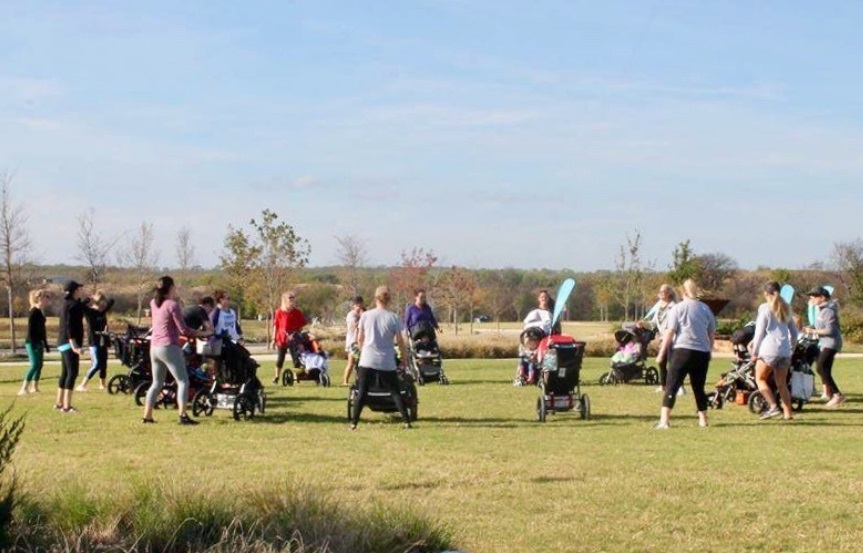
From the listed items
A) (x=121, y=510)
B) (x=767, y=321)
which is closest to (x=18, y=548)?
(x=121, y=510)

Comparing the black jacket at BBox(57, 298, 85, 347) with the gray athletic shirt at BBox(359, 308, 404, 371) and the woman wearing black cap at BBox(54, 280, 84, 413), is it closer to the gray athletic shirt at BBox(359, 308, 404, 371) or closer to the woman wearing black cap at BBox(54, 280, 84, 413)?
the woman wearing black cap at BBox(54, 280, 84, 413)

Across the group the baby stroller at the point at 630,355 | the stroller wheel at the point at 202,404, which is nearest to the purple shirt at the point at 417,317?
the baby stroller at the point at 630,355

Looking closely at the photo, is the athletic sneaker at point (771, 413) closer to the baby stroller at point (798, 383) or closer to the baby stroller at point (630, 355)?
the baby stroller at point (798, 383)

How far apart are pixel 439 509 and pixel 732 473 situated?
314 cm

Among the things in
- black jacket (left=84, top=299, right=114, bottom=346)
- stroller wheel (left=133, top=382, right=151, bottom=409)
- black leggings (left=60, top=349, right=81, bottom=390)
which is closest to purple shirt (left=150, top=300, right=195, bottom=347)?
black leggings (left=60, top=349, right=81, bottom=390)

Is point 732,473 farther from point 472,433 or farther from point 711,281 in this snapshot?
point 711,281

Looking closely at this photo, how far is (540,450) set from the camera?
11523 mm

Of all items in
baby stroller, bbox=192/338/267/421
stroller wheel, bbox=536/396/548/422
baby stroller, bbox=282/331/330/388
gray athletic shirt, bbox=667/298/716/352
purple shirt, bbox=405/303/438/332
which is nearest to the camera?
gray athletic shirt, bbox=667/298/716/352

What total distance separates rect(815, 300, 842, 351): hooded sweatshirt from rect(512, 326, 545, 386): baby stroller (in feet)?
13.6

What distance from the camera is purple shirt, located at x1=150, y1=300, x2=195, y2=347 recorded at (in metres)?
13.4

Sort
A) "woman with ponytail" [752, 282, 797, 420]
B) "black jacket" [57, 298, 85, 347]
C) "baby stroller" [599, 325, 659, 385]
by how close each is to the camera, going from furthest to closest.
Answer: "baby stroller" [599, 325, 659, 385] < "black jacket" [57, 298, 85, 347] < "woman with ponytail" [752, 282, 797, 420]

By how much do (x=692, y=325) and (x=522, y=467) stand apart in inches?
164

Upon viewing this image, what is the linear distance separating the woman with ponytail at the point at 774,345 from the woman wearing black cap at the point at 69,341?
8972mm

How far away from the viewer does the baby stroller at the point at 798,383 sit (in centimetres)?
1562
